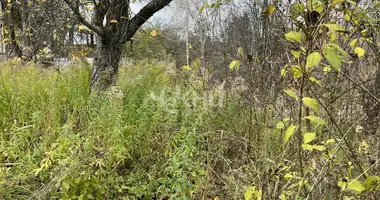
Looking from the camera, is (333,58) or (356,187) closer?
(333,58)

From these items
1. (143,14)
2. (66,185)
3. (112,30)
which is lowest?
(66,185)

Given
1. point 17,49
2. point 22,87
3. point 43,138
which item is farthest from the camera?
point 17,49

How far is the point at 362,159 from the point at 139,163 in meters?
1.73

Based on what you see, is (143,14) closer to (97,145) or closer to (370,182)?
(97,145)

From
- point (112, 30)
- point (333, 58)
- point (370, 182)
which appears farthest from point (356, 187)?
point (112, 30)

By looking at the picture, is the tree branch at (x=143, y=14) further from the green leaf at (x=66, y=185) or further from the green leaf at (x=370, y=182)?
the green leaf at (x=370, y=182)

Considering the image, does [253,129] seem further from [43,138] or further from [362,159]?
[43,138]

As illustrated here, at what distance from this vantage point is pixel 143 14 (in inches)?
155

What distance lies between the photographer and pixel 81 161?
221 centimetres

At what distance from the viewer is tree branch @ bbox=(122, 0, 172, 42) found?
3906 millimetres

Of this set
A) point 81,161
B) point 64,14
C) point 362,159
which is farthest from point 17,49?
point 362,159

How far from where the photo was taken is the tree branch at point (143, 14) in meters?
3.91

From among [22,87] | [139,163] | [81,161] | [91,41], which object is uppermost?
[91,41]

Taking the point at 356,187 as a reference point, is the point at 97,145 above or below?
below
